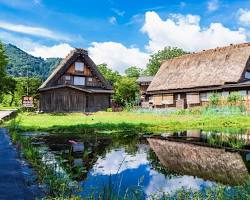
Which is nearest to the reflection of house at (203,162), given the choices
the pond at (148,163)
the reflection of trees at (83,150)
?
the pond at (148,163)

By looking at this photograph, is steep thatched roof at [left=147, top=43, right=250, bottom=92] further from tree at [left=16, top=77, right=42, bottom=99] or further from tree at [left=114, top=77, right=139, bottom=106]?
tree at [left=16, top=77, right=42, bottom=99]

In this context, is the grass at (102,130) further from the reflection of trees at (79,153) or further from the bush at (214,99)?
the bush at (214,99)

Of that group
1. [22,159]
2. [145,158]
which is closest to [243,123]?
[145,158]

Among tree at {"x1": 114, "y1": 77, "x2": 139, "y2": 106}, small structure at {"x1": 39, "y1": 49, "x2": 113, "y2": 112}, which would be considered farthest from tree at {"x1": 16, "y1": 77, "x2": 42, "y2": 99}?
small structure at {"x1": 39, "y1": 49, "x2": 113, "y2": 112}

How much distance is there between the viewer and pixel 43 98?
43.5 metres

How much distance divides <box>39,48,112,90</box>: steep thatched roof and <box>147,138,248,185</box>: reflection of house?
3209 cm

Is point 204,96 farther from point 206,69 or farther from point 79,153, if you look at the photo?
point 79,153

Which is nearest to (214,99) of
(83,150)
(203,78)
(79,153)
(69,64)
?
(203,78)

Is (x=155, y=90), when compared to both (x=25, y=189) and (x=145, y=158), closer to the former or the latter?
(x=145, y=158)

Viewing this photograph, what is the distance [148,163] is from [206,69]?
36293 mm

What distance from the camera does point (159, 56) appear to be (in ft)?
311

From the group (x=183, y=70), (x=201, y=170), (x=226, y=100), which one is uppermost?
(x=183, y=70)

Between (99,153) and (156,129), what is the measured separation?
28.6ft

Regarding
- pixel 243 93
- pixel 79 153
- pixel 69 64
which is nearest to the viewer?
pixel 79 153
